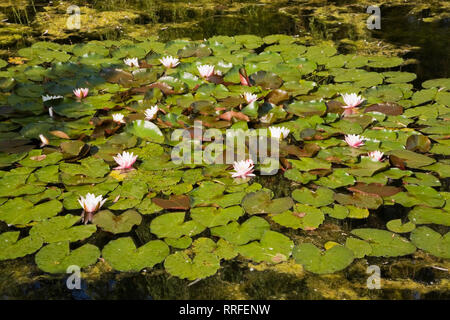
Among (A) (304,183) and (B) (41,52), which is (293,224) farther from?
(B) (41,52)

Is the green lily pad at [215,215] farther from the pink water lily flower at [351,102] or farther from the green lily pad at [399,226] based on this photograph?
the pink water lily flower at [351,102]

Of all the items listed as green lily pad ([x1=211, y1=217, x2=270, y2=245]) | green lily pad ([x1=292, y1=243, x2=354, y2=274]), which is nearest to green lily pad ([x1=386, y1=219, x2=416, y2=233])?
green lily pad ([x1=292, y1=243, x2=354, y2=274])

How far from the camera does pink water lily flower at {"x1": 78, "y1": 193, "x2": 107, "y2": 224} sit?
2607 millimetres

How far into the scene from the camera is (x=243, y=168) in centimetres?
290

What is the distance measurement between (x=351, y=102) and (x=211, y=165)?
1.29 metres

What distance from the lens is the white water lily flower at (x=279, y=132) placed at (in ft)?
10.7

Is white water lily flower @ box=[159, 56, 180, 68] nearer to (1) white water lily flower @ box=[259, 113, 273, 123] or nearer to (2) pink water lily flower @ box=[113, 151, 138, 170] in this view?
(1) white water lily flower @ box=[259, 113, 273, 123]

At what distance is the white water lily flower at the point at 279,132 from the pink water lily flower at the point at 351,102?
0.59 meters

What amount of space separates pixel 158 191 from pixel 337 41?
3.09 meters

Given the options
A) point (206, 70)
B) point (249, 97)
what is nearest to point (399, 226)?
point (249, 97)

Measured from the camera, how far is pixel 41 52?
4863 millimetres

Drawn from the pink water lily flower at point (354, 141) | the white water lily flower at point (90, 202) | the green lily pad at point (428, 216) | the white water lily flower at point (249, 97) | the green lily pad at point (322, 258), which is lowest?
the green lily pad at point (322, 258)

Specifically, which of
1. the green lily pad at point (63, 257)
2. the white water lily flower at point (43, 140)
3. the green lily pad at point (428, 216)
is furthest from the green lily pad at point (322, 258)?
the white water lily flower at point (43, 140)
